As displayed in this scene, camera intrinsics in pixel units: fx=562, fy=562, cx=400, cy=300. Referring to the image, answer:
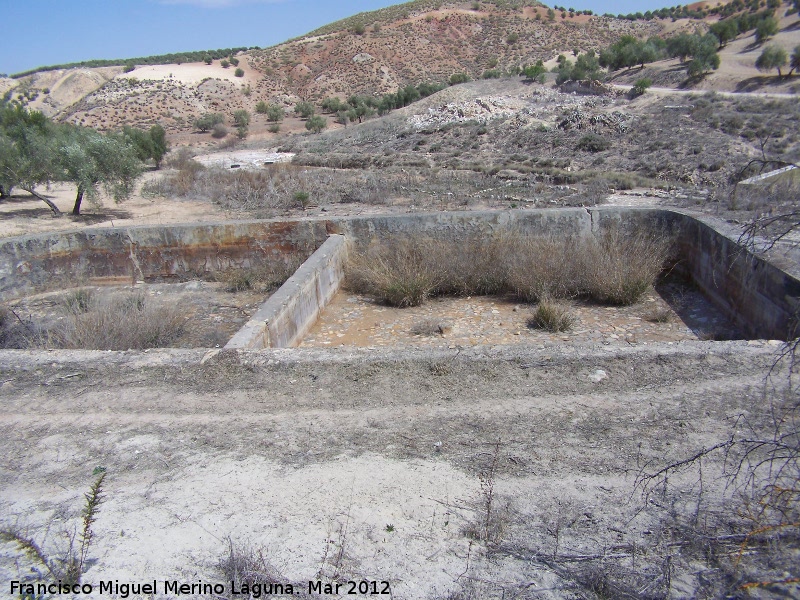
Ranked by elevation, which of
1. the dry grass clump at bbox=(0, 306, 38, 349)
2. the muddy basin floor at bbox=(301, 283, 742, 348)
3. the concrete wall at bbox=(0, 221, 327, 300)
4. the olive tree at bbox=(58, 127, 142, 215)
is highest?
the olive tree at bbox=(58, 127, 142, 215)

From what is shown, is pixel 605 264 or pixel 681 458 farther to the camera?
pixel 605 264

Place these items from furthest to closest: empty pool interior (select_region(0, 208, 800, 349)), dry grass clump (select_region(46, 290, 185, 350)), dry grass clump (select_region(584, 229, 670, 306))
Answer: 1. dry grass clump (select_region(584, 229, 670, 306))
2. empty pool interior (select_region(0, 208, 800, 349))
3. dry grass clump (select_region(46, 290, 185, 350))

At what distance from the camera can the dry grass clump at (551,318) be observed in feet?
19.2

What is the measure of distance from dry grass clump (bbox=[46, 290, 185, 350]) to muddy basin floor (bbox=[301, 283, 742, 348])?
1454 mm

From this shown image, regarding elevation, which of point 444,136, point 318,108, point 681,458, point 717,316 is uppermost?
point 318,108

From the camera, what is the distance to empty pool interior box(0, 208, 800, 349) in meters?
6.17

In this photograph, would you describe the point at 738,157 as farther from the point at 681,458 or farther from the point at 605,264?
the point at 681,458

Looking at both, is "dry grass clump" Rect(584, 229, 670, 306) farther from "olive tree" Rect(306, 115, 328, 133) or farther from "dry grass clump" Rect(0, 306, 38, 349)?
"olive tree" Rect(306, 115, 328, 133)

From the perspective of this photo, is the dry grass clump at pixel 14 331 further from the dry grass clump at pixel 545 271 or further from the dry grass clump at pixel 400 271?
the dry grass clump at pixel 545 271

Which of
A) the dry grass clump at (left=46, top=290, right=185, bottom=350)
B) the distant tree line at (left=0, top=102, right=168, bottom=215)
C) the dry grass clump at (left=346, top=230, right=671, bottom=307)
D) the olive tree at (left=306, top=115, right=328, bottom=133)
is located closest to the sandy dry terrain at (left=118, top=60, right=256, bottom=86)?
the olive tree at (left=306, top=115, right=328, bottom=133)

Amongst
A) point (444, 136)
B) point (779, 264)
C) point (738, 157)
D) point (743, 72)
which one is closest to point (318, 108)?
point (444, 136)

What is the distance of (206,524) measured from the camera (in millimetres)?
2627

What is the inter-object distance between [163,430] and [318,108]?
45.6m

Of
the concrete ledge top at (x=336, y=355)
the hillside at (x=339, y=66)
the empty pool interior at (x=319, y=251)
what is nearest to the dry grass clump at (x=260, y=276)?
the empty pool interior at (x=319, y=251)
